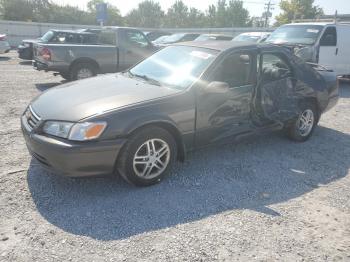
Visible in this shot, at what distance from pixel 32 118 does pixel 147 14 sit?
Answer: 266 feet

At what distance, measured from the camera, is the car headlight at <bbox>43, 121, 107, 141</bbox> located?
3420mm

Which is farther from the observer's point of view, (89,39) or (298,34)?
(298,34)

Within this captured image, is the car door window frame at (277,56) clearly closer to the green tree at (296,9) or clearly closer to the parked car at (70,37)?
the parked car at (70,37)

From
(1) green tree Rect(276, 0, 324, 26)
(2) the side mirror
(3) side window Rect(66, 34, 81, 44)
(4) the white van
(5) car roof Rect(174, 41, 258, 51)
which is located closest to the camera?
(2) the side mirror

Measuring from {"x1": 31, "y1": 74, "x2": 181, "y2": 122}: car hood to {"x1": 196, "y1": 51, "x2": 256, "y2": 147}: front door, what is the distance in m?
0.46

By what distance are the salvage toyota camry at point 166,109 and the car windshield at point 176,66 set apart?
14mm

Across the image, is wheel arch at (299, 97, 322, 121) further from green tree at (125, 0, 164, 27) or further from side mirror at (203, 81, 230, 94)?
green tree at (125, 0, 164, 27)

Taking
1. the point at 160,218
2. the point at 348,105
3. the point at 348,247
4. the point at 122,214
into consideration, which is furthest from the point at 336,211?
the point at 348,105

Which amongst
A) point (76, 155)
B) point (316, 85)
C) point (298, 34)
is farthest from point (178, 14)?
point (76, 155)

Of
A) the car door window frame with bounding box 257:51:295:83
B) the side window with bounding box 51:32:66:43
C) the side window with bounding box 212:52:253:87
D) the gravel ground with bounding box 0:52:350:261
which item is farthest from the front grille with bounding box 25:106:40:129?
the side window with bounding box 51:32:66:43

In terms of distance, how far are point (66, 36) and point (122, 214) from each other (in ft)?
28.7

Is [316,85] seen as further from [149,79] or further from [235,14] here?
[235,14]

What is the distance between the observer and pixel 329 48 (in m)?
11.0

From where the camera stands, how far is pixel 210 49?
4.62 m
